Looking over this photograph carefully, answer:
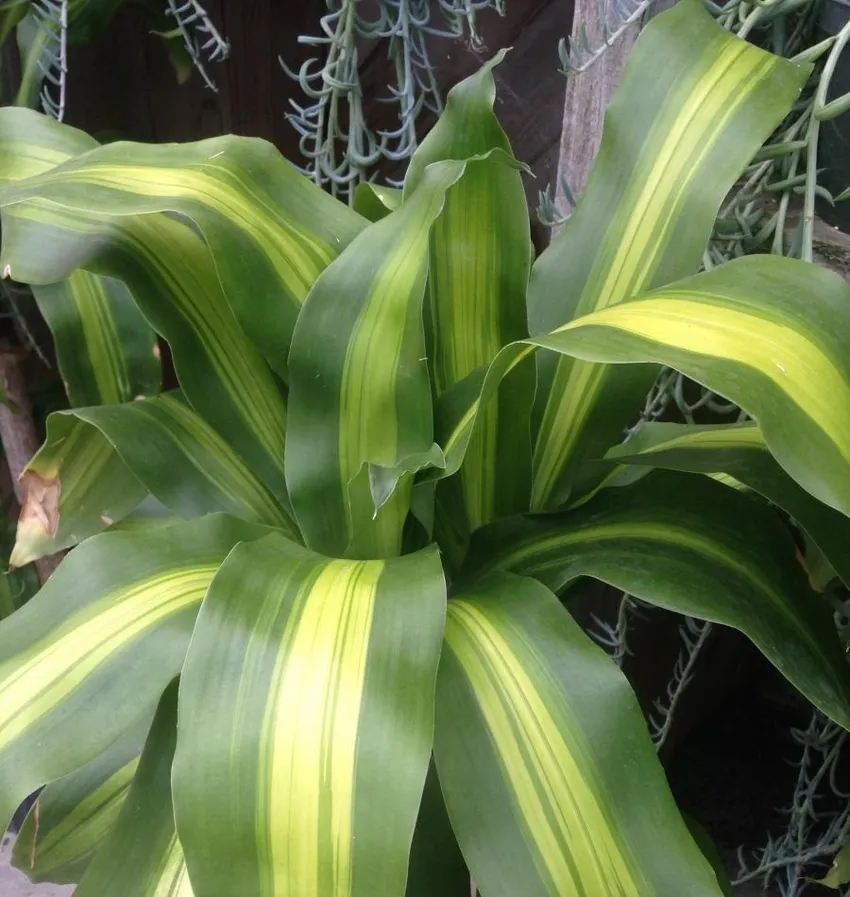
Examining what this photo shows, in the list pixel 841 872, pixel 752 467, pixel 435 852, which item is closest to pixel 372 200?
pixel 752 467

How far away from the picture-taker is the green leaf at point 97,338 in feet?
2.33

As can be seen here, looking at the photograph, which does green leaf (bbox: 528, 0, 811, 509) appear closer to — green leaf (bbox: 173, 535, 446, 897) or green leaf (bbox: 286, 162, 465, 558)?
green leaf (bbox: 286, 162, 465, 558)

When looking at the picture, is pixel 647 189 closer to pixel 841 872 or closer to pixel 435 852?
pixel 435 852

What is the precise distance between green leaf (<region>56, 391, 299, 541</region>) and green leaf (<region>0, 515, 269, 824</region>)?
10cm

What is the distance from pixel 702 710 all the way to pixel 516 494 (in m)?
0.88

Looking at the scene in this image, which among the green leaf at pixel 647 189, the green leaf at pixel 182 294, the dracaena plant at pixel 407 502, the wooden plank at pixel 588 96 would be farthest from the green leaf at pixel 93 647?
the wooden plank at pixel 588 96

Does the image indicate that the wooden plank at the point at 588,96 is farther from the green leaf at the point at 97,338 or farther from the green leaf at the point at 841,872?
the green leaf at the point at 841,872

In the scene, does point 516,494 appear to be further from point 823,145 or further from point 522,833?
point 823,145

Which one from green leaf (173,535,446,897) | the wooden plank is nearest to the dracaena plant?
green leaf (173,535,446,897)

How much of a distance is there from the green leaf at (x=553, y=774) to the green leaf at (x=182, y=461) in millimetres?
219

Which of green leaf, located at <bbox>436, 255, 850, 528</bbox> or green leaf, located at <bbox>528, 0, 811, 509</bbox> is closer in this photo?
green leaf, located at <bbox>436, 255, 850, 528</bbox>

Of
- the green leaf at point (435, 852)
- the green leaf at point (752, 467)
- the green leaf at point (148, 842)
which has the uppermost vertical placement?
the green leaf at point (752, 467)

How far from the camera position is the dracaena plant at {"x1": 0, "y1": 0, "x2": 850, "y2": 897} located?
14.0 inches

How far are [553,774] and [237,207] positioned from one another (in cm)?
41
